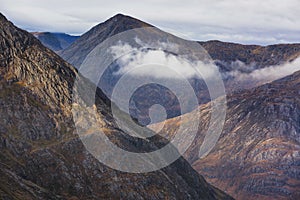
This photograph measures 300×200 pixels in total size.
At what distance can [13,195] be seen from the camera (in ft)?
608

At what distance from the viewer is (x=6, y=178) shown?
648 feet

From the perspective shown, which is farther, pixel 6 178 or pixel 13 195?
pixel 6 178

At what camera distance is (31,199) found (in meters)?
192

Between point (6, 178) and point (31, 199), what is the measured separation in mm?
15746

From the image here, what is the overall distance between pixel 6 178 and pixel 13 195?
14872 mm

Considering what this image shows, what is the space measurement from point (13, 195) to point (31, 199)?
29.9ft
